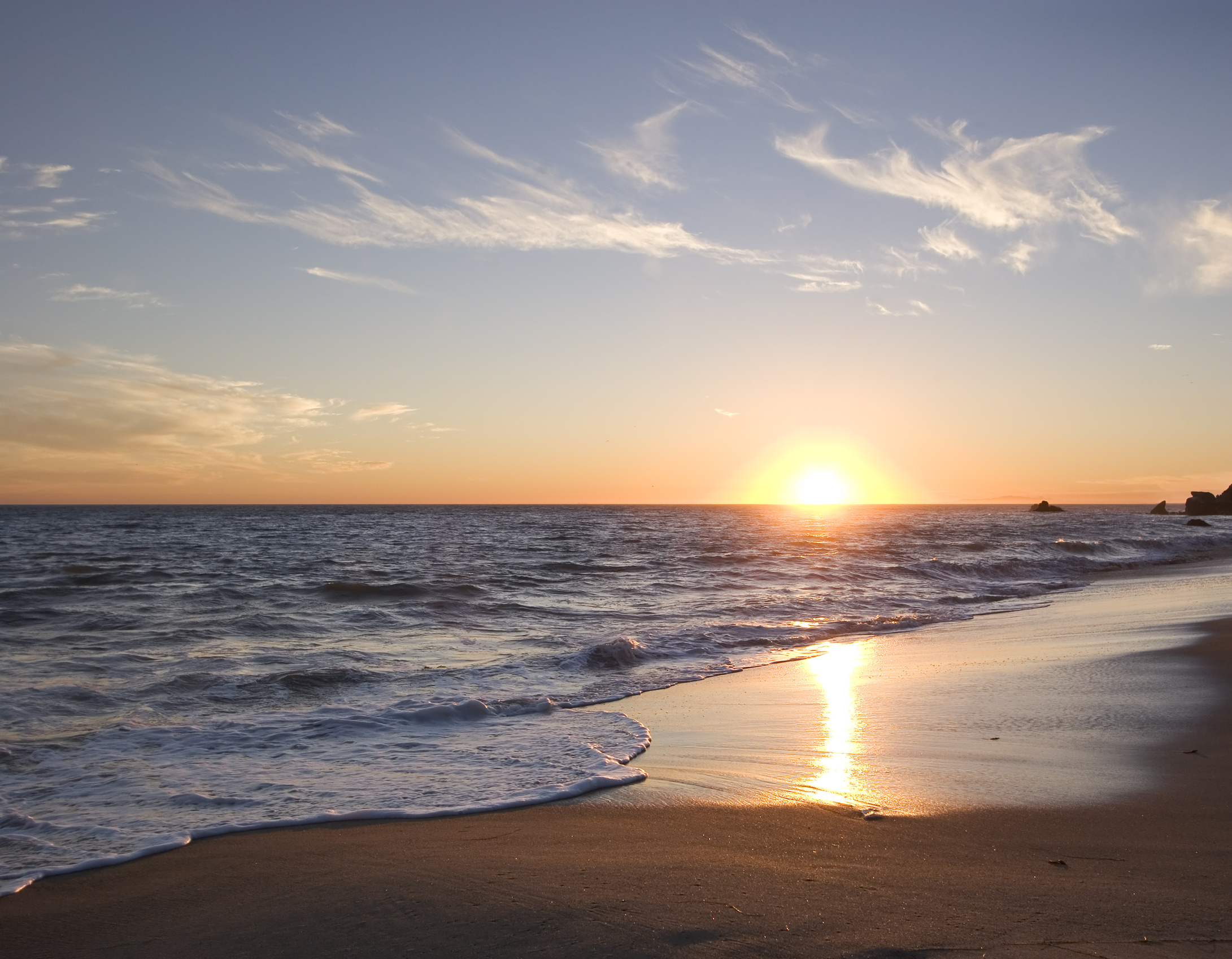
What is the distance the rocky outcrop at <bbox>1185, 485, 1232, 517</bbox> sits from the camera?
89.1 meters

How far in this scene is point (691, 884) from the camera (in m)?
3.73

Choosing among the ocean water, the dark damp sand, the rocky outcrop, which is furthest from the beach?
the rocky outcrop

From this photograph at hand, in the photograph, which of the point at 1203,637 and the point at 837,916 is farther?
the point at 1203,637

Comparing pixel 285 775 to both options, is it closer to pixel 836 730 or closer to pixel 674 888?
pixel 674 888

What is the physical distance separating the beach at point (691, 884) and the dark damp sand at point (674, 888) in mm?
12

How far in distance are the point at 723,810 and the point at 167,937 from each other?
114 inches

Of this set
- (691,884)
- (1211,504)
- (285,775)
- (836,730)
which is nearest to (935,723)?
(836,730)

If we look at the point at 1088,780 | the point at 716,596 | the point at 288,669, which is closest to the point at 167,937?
the point at 1088,780

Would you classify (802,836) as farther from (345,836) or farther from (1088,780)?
(345,836)

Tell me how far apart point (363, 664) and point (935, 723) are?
705 cm

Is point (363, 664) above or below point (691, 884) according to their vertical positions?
below

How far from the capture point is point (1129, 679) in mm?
8641

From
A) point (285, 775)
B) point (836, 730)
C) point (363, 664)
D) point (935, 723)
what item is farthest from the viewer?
point (363, 664)

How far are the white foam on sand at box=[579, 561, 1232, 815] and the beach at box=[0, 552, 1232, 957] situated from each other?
0.45 ft
